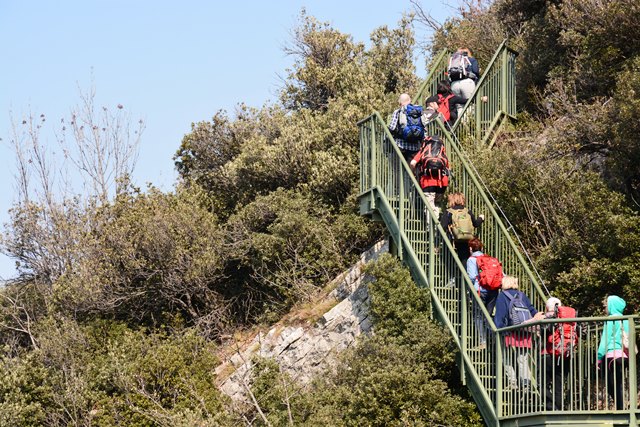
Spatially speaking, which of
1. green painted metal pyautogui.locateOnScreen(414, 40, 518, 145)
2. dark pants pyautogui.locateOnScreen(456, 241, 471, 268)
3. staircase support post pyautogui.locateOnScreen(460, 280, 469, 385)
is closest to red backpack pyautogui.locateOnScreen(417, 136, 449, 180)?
dark pants pyautogui.locateOnScreen(456, 241, 471, 268)

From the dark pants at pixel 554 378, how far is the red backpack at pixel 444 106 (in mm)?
6857

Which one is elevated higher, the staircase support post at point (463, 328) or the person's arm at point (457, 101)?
the person's arm at point (457, 101)

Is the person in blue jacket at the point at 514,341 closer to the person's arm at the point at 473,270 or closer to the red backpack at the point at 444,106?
the person's arm at the point at 473,270

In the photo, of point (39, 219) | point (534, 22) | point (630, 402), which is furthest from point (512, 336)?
point (39, 219)

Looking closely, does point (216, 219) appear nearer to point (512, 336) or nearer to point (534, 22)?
point (534, 22)

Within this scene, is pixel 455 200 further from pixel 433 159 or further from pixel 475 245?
pixel 433 159

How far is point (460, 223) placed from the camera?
15766 millimetres

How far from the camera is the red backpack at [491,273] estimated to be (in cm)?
1491

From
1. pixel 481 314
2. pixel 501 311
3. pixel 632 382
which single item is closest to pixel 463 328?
pixel 481 314

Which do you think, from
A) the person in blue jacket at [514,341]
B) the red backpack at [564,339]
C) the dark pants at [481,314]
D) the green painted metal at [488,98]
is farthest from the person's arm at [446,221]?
the green painted metal at [488,98]

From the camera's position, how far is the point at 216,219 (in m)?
23.1

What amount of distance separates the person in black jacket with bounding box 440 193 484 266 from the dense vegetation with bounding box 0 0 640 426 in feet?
2.98

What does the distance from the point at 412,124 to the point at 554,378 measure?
5372 millimetres

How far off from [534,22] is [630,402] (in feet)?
40.3
